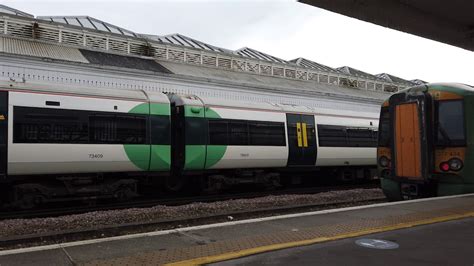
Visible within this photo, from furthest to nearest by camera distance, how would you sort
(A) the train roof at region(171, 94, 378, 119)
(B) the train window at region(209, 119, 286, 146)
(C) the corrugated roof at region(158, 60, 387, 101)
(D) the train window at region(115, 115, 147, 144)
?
(C) the corrugated roof at region(158, 60, 387, 101) → (B) the train window at region(209, 119, 286, 146) → (A) the train roof at region(171, 94, 378, 119) → (D) the train window at region(115, 115, 147, 144)

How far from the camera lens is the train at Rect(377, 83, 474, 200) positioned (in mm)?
9500

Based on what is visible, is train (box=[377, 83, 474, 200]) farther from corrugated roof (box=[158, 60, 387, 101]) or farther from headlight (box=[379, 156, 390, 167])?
corrugated roof (box=[158, 60, 387, 101])

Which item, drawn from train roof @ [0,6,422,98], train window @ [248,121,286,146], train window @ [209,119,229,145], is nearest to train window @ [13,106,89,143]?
train window @ [209,119,229,145]

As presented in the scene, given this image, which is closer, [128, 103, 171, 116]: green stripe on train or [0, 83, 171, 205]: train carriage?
[0, 83, 171, 205]: train carriage

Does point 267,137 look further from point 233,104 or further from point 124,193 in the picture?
point 124,193

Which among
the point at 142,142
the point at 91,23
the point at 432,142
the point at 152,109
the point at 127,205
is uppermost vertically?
the point at 91,23

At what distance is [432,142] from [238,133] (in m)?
5.75

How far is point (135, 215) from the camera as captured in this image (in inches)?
336

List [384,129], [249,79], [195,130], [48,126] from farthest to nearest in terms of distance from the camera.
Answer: [249,79], [195,130], [384,129], [48,126]

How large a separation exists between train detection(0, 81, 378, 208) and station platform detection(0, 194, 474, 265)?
5501mm

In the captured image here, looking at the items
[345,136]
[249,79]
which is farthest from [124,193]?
[249,79]

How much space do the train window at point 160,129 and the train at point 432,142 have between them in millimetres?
5912

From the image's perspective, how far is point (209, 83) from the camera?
2181 cm

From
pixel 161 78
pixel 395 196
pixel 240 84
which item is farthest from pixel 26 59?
pixel 395 196
